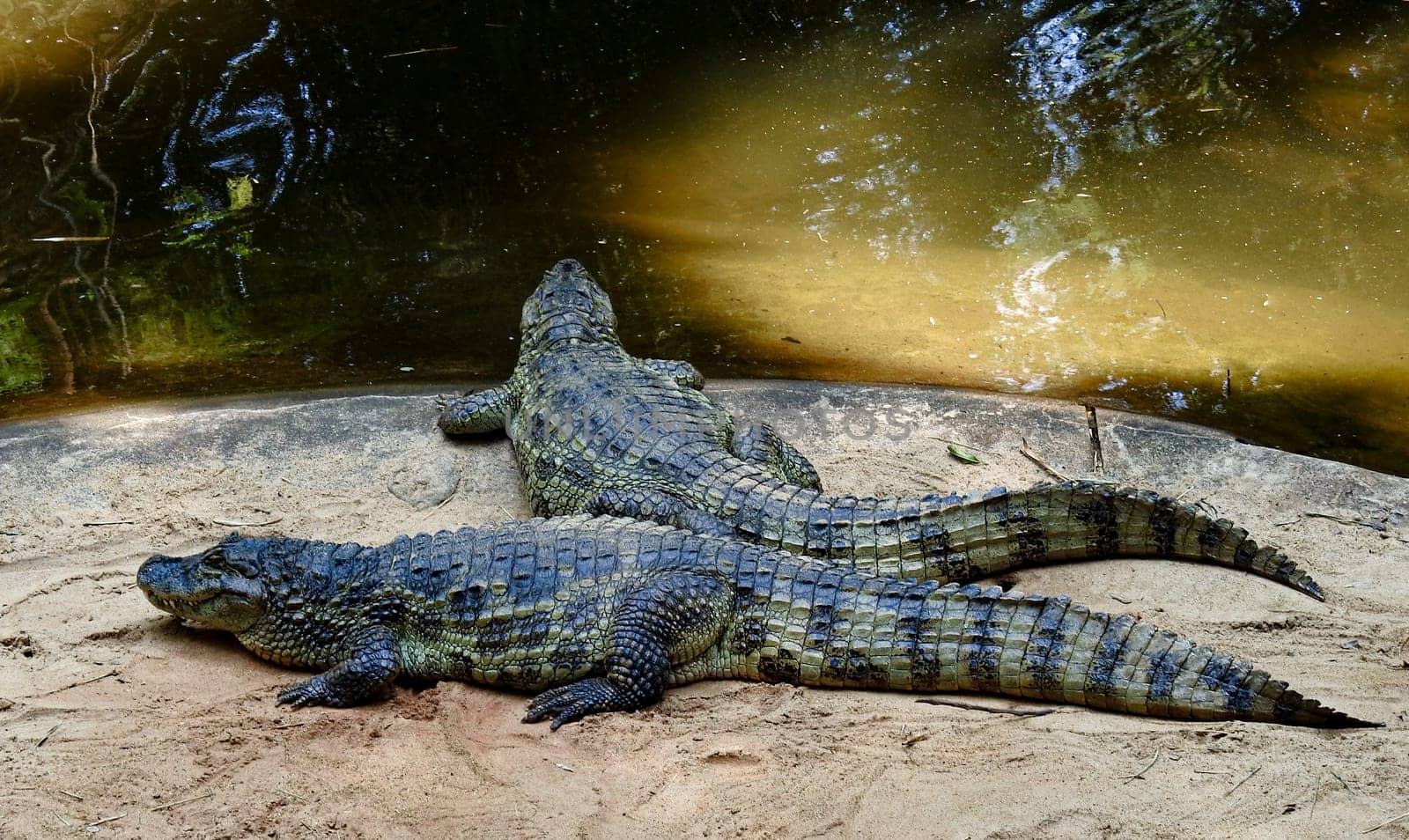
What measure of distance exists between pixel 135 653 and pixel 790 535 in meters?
2.51

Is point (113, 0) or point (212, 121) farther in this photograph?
point (113, 0)

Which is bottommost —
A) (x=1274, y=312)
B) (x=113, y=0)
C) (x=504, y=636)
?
(x=504, y=636)

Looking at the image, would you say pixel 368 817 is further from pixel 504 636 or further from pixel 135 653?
pixel 135 653

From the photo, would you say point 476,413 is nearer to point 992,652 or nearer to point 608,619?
point 608,619

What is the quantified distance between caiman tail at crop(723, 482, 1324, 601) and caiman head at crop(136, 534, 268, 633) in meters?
2.07

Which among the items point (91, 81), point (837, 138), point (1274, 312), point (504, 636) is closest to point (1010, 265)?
point (1274, 312)

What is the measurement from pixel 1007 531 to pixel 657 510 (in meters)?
1.46

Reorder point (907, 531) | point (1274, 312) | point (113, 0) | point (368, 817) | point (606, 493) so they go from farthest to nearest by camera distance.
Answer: point (113, 0), point (1274, 312), point (606, 493), point (907, 531), point (368, 817)

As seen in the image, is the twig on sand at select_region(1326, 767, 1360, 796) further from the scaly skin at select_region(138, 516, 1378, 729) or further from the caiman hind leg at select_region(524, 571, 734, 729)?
the caiman hind leg at select_region(524, 571, 734, 729)

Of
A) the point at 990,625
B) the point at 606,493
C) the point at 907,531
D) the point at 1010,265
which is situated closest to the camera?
the point at 990,625

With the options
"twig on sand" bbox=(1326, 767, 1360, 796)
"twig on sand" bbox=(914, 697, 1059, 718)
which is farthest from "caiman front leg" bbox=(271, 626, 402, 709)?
"twig on sand" bbox=(1326, 767, 1360, 796)

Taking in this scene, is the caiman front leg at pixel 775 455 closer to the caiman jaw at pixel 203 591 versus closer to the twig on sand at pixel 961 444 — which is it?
the twig on sand at pixel 961 444

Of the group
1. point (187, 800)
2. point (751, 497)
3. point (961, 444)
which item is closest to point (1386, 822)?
point (751, 497)

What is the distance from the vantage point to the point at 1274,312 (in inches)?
283
